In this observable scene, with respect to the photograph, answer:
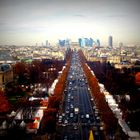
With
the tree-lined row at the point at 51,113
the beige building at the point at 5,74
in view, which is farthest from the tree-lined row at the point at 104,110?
the beige building at the point at 5,74

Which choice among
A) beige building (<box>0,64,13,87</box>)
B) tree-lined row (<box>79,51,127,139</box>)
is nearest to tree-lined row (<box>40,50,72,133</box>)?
tree-lined row (<box>79,51,127,139</box>)

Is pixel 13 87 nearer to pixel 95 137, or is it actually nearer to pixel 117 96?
pixel 117 96

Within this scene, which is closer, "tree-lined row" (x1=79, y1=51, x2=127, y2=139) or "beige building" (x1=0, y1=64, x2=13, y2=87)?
"tree-lined row" (x1=79, y1=51, x2=127, y2=139)

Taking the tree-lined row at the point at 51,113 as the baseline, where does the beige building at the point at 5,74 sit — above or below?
above

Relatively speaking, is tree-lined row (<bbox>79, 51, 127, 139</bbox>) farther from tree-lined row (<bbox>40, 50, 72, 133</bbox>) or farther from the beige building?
the beige building

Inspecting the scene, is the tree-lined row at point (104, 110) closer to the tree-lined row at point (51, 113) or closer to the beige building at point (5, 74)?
the tree-lined row at point (51, 113)

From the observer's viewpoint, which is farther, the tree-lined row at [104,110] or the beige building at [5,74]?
the beige building at [5,74]

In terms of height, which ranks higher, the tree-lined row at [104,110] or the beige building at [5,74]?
the beige building at [5,74]

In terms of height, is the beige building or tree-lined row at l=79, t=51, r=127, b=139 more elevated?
the beige building
